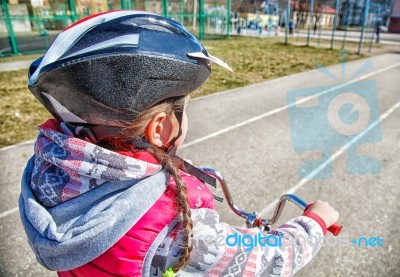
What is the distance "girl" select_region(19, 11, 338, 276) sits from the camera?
41.9 inches

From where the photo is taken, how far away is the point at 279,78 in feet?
A: 35.3

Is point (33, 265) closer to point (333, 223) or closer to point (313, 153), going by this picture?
point (333, 223)

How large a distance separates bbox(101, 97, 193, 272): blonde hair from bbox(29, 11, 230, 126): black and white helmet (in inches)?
1.4

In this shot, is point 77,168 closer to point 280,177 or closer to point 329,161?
point 280,177

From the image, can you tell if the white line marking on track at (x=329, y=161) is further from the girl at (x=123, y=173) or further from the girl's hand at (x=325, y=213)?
the girl at (x=123, y=173)

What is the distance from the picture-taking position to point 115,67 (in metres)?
1.11

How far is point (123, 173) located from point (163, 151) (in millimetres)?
232

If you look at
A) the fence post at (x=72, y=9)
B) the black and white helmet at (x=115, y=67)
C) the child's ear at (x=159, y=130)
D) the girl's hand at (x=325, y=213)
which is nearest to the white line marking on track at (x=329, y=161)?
the girl's hand at (x=325, y=213)

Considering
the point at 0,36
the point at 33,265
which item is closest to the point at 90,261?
the point at 33,265

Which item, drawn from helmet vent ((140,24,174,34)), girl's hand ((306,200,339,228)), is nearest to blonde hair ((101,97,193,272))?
helmet vent ((140,24,174,34))

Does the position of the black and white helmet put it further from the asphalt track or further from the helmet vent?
the asphalt track

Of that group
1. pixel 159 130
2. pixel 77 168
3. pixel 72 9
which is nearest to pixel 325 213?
pixel 159 130

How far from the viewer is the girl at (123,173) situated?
→ 107cm

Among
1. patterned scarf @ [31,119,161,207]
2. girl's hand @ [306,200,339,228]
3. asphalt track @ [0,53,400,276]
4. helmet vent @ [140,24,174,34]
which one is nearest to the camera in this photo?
patterned scarf @ [31,119,161,207]
